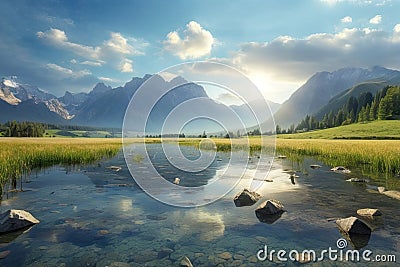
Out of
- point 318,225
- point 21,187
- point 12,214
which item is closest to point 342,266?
point 318,225

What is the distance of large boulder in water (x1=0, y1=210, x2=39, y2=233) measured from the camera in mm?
9227

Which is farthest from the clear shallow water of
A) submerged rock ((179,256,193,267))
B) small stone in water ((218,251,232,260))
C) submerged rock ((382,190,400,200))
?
submerged rock ((382,190,400,200))

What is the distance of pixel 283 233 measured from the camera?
31.2 ft

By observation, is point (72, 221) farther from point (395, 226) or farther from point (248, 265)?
point (395, 226)

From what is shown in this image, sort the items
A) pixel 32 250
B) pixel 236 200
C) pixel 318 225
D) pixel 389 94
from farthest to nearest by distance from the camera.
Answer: pixel 389 94 → pixel 236 200 → pixel 318 225 → pixel 32 250

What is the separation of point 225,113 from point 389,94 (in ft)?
433

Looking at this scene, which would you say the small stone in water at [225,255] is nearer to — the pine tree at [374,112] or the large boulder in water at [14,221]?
the large boulder in water at [14,221]

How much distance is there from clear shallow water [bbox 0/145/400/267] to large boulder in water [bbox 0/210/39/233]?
1.22ft

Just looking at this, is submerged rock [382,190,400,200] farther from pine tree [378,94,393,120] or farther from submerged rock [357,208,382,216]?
pine tree [378,94,393,120]

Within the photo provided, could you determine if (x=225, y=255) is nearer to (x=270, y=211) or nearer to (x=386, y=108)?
(x=270, y=211)

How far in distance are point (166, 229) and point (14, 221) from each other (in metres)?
5.39

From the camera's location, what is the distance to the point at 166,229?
984 centimetres

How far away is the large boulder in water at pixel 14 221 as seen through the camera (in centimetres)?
923

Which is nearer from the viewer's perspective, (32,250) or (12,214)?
(32,250)
